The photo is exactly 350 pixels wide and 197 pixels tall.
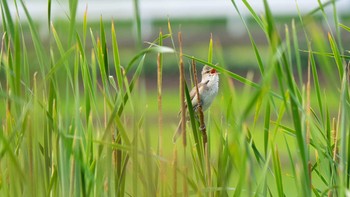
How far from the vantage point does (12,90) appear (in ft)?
5.63

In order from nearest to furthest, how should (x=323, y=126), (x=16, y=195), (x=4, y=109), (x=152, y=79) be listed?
(x=16, y=195) → (x=323, y=126) → (x=4, y=109) → (x=152, y=79)

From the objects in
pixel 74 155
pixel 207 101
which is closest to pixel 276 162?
pixel 74 155

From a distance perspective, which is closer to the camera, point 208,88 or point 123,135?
point 123,135

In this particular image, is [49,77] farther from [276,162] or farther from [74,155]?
[276,162]

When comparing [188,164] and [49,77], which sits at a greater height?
[49,77]

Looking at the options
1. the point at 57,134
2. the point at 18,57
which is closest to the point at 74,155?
the point at 57,134

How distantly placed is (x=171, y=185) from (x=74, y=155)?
0.66 feet

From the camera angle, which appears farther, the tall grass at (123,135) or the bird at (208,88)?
the bird at (208,88)

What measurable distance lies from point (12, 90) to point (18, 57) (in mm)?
89

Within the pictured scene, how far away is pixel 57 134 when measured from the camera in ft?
5.71

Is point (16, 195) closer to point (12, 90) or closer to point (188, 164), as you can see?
point (12, 90)

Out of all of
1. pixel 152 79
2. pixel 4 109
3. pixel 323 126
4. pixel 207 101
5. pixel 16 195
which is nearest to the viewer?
pixel 16 195

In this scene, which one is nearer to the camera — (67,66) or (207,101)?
(67,66)

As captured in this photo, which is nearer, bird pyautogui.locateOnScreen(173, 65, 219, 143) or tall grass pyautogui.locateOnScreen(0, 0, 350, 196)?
tall grass pyautogui.locateOnScreen(0, 0, 350, 196)
